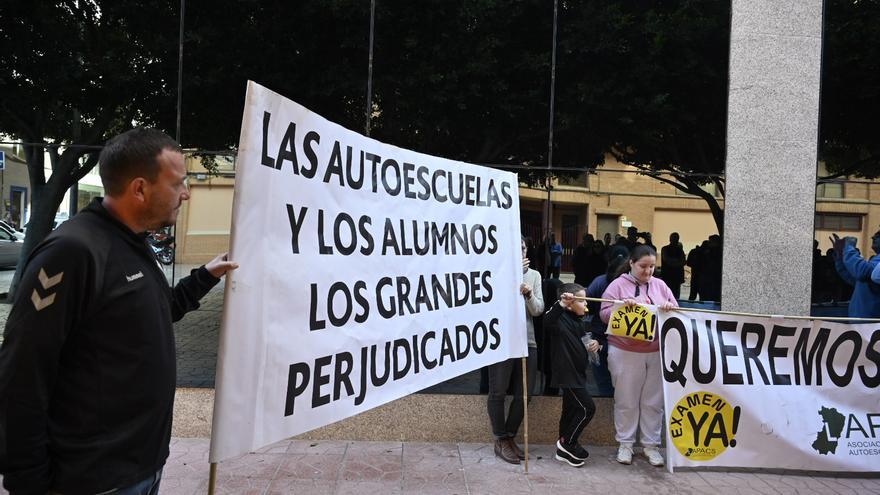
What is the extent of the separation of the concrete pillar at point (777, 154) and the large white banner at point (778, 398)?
978 mm

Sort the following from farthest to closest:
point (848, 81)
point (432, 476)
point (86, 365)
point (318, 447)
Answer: point (848, 81) < point (318, 447) < point (432, 476) < point (86, 365)

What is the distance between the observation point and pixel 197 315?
18.4 feet

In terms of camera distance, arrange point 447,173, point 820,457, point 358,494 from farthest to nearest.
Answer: point 820,457 < point 358,494 < point 447,173

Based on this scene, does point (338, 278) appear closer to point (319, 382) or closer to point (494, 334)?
→ point (319, 382)

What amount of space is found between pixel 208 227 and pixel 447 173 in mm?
2654

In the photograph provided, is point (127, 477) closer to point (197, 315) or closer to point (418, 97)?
point (197, 315)

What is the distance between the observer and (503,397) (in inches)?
204

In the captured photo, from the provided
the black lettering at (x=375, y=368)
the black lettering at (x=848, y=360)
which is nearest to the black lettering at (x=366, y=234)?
the black lettering at (x=375, y=368)

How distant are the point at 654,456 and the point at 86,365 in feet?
15.0

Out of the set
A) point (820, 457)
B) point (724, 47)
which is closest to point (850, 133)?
point (724, 47)

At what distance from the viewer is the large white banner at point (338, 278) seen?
7.97 feet

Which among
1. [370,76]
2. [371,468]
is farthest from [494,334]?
[370,76]

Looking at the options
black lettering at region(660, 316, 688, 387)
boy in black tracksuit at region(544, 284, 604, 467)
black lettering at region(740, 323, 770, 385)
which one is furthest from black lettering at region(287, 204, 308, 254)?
black lettering at region(740, 323, 770, 385)

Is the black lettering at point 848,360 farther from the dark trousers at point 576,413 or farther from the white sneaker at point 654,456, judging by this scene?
the dark trousers at point 576,413
